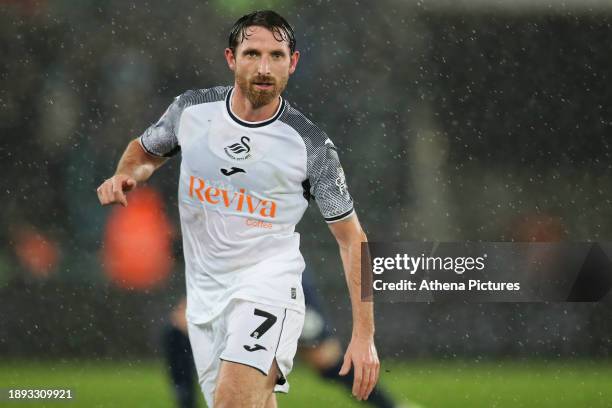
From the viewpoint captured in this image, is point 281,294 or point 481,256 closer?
point 281,294

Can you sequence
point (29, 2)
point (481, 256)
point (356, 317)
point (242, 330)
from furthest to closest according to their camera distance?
point (29, 2), point (481, 256), point (356, 317), point (242, 330)

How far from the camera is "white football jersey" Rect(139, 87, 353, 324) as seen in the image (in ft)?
14.7

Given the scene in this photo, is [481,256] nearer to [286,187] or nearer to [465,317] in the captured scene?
[465,317]

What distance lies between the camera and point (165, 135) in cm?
471

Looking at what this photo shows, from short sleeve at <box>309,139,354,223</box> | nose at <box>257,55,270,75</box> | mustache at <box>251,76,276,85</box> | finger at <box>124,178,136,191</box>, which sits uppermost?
nose at <box>257,55,270,75</box>

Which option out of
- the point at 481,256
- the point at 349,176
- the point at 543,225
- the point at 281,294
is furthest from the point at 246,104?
the point at 543,225

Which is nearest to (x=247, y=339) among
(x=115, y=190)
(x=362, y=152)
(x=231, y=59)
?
(x=115, y=190)

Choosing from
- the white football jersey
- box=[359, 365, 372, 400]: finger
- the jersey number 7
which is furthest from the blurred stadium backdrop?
the jersey number 7

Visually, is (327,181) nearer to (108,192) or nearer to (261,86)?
(261,86)

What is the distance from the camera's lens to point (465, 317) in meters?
7.86

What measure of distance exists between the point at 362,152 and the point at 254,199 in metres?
3.23

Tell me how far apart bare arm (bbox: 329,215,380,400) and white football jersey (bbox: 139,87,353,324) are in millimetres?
93

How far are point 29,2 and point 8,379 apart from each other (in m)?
2.74

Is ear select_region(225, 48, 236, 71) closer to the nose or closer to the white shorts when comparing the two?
the nose
